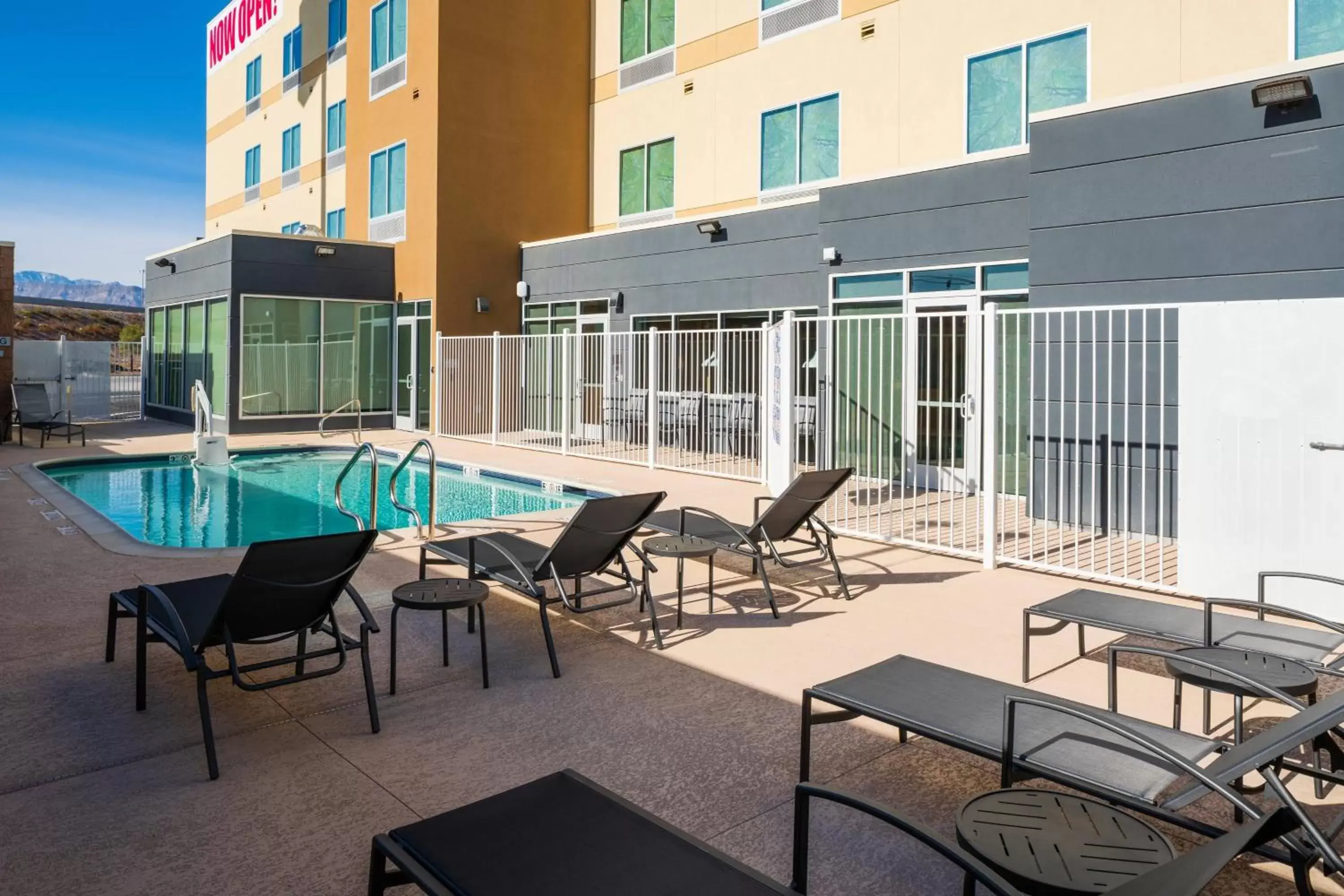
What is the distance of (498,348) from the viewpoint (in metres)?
16.0

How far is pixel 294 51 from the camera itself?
25.9 m

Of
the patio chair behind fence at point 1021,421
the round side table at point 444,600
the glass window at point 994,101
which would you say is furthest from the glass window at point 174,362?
the round side table at point 444,600

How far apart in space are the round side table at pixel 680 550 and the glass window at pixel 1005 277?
6.06 metres

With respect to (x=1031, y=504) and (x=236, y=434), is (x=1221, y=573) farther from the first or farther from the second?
(x=236, y=434)

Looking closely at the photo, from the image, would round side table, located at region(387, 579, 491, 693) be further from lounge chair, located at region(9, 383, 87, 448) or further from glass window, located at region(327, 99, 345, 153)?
glass window, located at region(327, 99, 345, 153)

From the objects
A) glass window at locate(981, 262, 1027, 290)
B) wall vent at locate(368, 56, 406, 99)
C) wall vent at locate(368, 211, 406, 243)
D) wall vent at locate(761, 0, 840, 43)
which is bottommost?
glass window at locate(981, 262, 1027, 290)

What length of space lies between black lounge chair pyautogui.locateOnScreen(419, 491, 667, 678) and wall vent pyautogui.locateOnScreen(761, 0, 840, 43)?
11.6 meters

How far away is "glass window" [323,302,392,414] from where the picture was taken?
18.8 meters

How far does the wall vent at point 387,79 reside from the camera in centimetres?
1817

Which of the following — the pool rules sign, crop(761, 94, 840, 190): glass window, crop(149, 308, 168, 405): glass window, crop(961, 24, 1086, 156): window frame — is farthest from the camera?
crop(149, 308, 168, 405): glass window

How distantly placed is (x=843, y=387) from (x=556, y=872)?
10059 mm

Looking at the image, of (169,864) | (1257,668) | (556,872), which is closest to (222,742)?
(169,864)

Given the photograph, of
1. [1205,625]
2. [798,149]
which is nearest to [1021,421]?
[1205,625]

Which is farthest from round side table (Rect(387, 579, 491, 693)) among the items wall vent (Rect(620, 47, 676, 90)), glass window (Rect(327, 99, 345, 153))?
glass window (Rect(327, 99, 345, 153))
